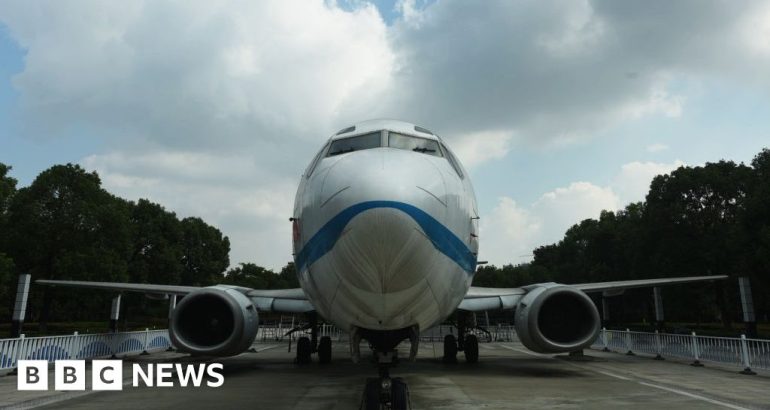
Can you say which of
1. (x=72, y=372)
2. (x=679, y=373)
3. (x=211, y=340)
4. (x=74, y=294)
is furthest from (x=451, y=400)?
(x=74, y=294)

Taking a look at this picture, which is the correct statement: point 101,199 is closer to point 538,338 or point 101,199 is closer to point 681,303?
point 538,338

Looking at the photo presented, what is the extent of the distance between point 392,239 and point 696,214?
3511cm

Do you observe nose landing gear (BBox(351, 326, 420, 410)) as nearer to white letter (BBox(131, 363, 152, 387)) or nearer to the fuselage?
the fuselage

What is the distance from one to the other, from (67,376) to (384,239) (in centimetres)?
1054

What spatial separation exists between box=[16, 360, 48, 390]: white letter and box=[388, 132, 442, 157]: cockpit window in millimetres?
8170

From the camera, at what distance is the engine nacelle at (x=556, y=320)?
10.4 meters

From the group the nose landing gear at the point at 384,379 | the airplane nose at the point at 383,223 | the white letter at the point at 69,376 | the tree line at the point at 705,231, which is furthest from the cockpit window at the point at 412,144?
the tree line at the point at 705,231

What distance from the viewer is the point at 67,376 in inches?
448

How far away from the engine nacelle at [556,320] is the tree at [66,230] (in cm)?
2392

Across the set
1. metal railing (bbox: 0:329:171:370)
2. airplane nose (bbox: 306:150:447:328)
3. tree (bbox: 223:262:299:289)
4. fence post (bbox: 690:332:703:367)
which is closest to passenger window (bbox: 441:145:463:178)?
airplane nose (bbox: 306:150:447:328)

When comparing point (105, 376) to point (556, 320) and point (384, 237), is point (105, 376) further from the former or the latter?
point (384, 237)

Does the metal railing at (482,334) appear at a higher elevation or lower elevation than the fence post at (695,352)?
lower

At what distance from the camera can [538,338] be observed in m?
10.4

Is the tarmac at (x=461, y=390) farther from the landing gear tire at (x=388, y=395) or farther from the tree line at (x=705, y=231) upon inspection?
the tree line at (x=705, y=231)
